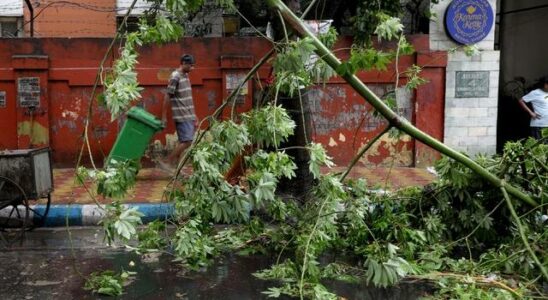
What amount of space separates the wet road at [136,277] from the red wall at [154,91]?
429 centimetres

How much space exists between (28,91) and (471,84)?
24.9 feet

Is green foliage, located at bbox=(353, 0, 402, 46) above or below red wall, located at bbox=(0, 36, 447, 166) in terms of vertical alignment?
above

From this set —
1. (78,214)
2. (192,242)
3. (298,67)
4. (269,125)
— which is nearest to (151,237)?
(192,242)

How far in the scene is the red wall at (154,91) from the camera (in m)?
10.8

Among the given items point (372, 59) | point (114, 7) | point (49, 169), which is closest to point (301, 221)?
point (372, 59)

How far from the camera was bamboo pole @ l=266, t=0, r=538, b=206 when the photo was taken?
4578mm

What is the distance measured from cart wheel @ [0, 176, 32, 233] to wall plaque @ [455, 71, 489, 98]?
7.62m

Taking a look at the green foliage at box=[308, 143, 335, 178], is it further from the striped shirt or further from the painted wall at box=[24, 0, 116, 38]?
the painted wall at box=[24, 0, 116, 38]

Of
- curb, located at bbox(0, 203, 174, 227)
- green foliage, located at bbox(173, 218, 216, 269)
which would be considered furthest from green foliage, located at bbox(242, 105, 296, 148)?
curb, located at bbox(0, 203, 174, 227)

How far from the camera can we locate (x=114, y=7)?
1458cm

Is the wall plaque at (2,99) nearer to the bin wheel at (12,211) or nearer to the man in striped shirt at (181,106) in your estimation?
the man in striped shirt at (181,106)

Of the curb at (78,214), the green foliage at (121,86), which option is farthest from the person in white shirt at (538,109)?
the green foliage at (121,86)

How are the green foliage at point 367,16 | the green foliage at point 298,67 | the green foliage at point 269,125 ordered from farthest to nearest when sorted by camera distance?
the green foliage at point 367,16, the green foliage at point 269,125, the green foliage at point 298,67

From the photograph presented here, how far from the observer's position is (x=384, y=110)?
480cm
